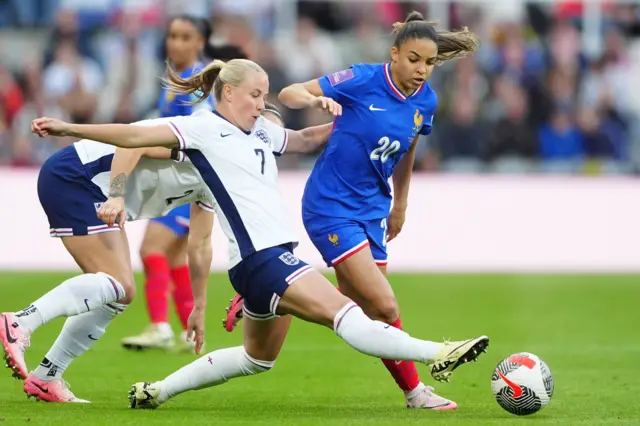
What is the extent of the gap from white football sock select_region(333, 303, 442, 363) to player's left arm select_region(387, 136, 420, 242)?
179 cm

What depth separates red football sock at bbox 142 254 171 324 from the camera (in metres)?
10.6

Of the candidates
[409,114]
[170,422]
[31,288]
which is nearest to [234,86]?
[409,114]

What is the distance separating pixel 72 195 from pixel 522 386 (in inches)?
117

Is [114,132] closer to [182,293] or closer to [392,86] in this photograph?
[392,86]

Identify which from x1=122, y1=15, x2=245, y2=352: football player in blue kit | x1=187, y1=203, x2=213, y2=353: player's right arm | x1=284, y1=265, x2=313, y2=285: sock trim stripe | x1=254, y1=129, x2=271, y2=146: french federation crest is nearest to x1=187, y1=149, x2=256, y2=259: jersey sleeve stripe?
x1=284, y1=265, x2=313, y2=285: sock trim stripe

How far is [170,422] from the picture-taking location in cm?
655

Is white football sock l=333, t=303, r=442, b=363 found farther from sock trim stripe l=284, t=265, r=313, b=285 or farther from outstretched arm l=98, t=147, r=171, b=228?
outstretched arm l=98, t=147, r=171, b=228

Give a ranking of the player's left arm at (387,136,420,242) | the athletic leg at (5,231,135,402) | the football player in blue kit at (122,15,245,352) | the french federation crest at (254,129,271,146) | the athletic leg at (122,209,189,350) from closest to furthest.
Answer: the french federation crest at (254,129,271,146)
the athletic leg at (5,231,135,402)
the player's left arm at (387,136,420,242)
the football player in blue kit at (122,15,245,352)
the athletic leg at (122,209,189,350)

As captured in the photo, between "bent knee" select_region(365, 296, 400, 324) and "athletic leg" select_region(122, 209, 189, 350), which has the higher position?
"bent knee" select_region(365, 296, 400, 324)

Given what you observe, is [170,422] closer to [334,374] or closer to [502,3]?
[334,374]

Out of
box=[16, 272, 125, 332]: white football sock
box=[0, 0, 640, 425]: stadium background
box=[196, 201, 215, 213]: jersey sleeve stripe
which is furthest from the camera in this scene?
box=[0, 0, 640, 425]: stadium background

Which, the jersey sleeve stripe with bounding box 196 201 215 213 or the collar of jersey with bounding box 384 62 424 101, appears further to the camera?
the jersey sleeve stripe with bounding box 196 201 215 213

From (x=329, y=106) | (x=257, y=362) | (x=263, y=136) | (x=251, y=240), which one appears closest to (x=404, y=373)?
(x=257, y=362)

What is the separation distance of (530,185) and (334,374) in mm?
8329
